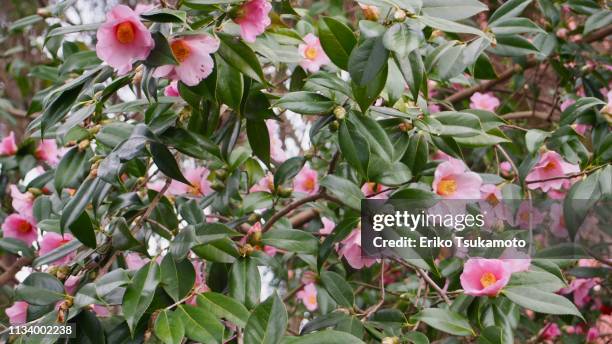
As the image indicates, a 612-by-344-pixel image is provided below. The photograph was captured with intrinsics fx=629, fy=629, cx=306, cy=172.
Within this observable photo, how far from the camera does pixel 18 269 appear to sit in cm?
139

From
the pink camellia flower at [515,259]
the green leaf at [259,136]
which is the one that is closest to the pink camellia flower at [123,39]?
the green leaf at [259,136]

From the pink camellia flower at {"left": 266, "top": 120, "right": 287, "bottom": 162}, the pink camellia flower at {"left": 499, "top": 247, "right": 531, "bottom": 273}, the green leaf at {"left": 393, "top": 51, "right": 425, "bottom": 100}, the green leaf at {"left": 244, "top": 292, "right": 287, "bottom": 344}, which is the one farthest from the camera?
the pink camellia flower at {"left": 266, "top": 120, "right": 287, "bottom": 162}

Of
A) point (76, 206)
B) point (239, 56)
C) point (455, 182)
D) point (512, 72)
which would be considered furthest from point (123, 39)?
point (512, 72)

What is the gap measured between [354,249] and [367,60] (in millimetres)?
350

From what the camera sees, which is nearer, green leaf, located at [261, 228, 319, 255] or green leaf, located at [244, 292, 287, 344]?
green leaf, located at [244, 292, 287, 344]

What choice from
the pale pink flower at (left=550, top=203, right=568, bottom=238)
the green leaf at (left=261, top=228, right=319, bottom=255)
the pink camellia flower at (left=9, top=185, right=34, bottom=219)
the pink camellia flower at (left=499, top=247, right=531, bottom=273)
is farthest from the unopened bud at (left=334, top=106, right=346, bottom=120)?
the pink camellia flower at (left=9, top=185, right=34, bottom=219)

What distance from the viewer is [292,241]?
3.40ft

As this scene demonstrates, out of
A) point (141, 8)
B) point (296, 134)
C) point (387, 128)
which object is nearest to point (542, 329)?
point (296, 134)

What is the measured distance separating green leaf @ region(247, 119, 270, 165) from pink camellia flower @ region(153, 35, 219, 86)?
17 centimetres

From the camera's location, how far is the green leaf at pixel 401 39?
2.49 ft

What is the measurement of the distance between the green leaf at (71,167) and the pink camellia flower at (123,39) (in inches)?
11.2

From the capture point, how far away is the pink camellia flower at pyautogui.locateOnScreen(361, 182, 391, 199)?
104 cm

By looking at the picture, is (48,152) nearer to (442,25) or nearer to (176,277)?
(176,277)

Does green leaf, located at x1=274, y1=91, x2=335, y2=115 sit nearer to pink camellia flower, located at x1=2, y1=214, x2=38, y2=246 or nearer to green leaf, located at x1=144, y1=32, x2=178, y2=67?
green leaf, located at x1=144, y1=32, x2=178, y2=67
